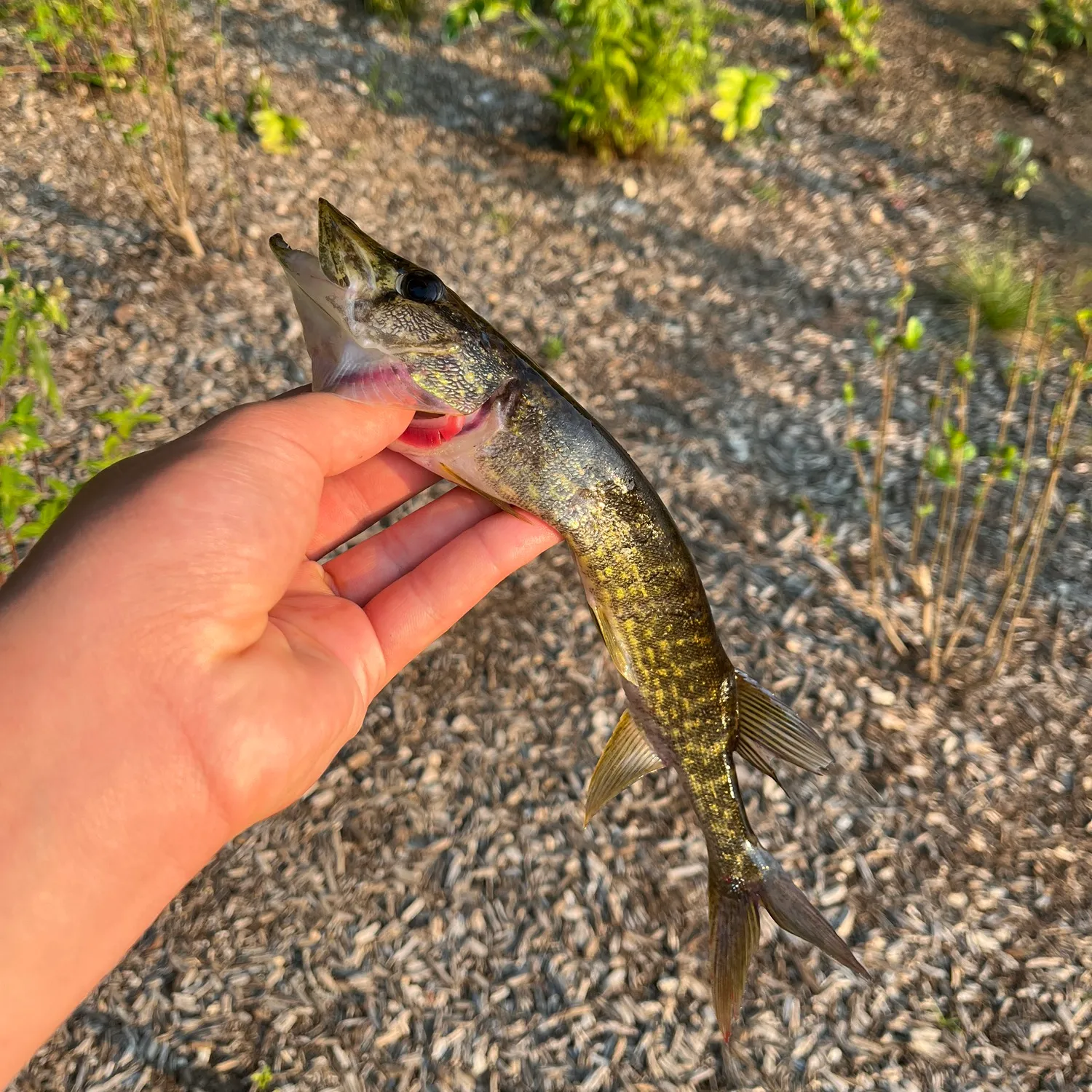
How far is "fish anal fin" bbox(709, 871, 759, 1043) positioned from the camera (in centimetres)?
234

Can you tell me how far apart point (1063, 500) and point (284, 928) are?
3836mm

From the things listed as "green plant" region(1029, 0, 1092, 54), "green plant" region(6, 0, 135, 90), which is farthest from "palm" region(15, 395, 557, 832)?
"green plant" region(1029, 0, 1092, 54)

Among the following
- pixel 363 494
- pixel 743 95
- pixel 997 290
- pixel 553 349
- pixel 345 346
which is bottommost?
pixel 553 349

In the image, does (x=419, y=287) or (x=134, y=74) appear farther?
(x=134, y=74)

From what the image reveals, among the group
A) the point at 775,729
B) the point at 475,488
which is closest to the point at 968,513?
the point at 775,729

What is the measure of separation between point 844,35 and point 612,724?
18.8ft

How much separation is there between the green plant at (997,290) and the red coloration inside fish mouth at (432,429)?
3421 mm

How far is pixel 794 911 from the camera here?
7.56 feet

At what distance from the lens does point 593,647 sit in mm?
3469

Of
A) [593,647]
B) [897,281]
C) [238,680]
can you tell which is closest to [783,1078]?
[593,647]

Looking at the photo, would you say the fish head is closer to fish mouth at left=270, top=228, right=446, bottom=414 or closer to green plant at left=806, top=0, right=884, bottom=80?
fish mouth at left=270, top=228, right=446, bottom=414

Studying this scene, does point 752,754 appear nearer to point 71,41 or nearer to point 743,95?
point 743,95

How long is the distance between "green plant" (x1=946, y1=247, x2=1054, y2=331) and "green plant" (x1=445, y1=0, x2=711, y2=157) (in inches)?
81.1

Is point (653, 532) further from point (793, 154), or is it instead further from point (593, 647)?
point (793, 154)
